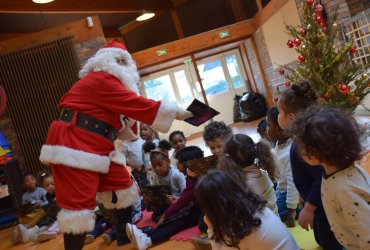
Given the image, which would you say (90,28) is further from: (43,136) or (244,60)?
(244,60)

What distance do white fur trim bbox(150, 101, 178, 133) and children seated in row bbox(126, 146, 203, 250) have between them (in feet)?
1.67

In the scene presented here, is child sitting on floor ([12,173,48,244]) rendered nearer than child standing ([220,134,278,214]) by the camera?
No

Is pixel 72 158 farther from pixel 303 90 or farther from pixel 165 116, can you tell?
pixel 303 90

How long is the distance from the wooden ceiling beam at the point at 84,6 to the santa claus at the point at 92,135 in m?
5.55

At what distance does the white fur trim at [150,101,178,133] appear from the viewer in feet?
7.45

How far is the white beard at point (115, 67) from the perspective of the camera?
241 cm

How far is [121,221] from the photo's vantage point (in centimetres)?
281

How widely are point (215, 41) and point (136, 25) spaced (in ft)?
9.64

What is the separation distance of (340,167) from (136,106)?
4.20 feet

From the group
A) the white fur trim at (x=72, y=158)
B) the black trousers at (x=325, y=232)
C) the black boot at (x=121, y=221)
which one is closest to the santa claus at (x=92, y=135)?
the white fur trim at (x=72, y=158)

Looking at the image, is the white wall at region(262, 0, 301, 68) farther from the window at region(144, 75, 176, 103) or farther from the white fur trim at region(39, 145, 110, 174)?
the white fur trim at region(39, 145, 110, 174)

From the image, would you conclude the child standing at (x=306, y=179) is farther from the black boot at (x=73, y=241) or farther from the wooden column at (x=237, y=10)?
the wooden column at (x=237, y=10)

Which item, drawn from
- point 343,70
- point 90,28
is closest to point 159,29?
point 90,28

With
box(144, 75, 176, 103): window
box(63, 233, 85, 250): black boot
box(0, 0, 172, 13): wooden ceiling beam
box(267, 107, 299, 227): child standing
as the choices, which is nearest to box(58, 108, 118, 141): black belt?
box(63, 233, 85, 250): black boot
